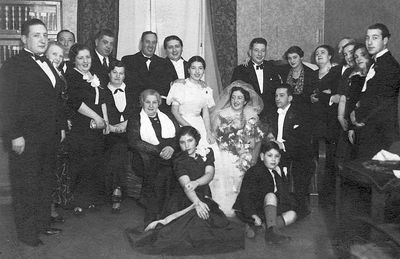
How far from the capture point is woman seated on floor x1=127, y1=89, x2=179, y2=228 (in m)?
4.46

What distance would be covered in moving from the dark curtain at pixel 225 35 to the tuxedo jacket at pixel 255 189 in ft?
8.60

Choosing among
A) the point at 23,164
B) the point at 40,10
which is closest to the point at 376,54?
the point at 23,164

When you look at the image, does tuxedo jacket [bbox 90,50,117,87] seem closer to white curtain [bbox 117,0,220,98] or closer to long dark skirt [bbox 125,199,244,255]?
white curtain [bbox 117,0,220,98]

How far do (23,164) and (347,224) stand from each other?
7.37 ft

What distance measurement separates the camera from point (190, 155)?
427 centimetres

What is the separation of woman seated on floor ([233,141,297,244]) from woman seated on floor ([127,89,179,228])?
0.65 m

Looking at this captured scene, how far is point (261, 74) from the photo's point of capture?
5602mm

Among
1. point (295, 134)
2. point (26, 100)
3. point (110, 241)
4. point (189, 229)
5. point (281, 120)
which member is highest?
point (26, 100)

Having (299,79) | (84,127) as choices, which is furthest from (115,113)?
(299,79)

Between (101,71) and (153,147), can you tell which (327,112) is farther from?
(101,71)

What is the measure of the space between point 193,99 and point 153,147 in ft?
2.29

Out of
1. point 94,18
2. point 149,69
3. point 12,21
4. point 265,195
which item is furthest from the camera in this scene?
point 94,18

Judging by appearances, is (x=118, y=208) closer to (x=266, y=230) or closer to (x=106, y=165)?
(x=106, y=165)

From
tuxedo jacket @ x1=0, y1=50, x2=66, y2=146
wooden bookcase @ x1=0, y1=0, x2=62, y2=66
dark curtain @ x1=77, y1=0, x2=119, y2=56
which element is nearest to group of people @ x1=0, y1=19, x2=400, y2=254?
tuxedo jacket @ x1=0, y1=50, x2=66, y2=146
